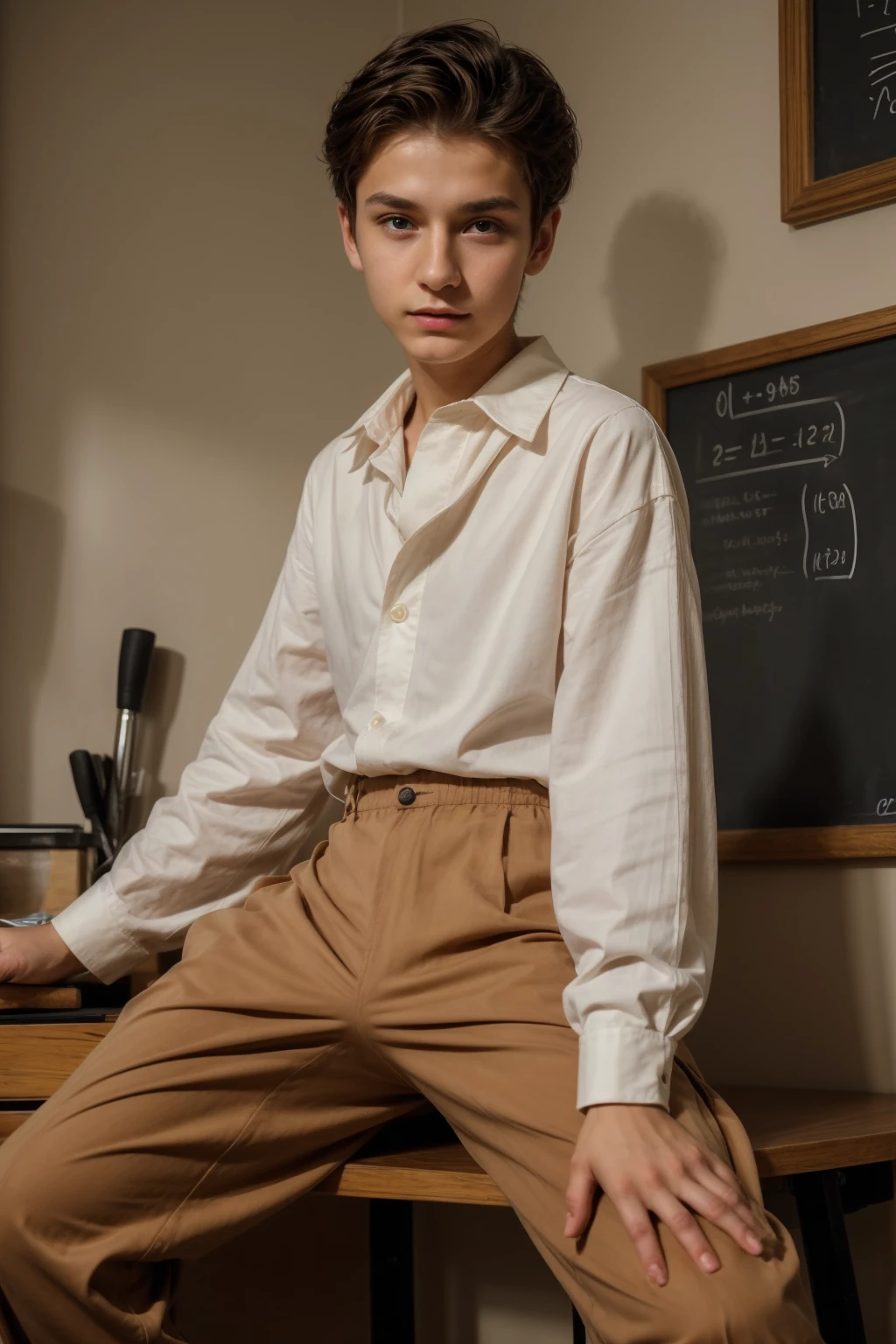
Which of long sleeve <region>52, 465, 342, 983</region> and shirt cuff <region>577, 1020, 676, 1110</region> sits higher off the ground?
long sleeve <region>52, 465, 342, 983</region>

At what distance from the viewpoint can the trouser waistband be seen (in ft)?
3.87

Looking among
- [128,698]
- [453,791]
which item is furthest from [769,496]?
[128,698]

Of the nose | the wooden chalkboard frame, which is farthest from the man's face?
the wooden chalkboard frame

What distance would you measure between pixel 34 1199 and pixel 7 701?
86cm

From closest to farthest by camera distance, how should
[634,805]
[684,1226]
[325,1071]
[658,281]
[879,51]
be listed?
1. [684,1226]
2. [634,805]
3. [325,1071]
4. [879,51]
5. [658,281]

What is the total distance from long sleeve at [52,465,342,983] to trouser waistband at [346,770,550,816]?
26cm

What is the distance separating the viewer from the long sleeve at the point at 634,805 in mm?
966

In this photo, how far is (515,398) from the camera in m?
1.28

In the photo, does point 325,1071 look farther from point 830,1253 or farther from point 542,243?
point 542,243

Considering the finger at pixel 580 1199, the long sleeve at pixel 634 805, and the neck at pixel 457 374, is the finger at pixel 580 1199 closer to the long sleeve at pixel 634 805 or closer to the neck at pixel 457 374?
the long sleeve at pixel 634 805

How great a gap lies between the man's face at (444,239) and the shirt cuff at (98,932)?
0.65 metres

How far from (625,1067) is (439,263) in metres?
0.72

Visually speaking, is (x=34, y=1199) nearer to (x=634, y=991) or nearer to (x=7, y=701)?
(x=634, y=991)

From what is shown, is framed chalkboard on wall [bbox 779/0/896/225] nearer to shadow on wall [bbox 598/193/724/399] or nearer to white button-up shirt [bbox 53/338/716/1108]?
shadow on wall [bbox 598/193/724/399]
